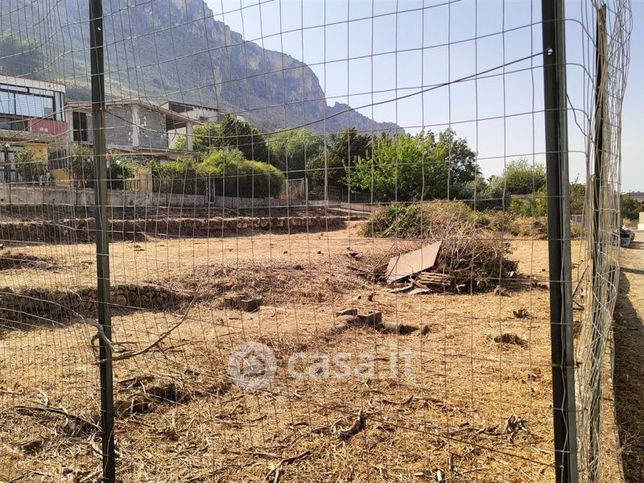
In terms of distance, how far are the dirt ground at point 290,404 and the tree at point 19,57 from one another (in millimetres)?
1282

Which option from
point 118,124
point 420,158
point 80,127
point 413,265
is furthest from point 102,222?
point 413,265

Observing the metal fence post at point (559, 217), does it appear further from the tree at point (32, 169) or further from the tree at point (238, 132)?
the tree at point (32, 169)

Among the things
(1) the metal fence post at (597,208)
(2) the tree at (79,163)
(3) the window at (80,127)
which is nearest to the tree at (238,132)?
(3) the window at (80,127)

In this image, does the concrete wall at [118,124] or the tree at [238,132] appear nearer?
the tree at [238,132]

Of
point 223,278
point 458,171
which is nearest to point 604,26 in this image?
point 458,171

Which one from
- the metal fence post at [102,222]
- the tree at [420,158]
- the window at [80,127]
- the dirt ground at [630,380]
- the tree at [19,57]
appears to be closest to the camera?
the tree at [420,158]

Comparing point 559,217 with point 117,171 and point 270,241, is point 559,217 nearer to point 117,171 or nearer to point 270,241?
point 270,241

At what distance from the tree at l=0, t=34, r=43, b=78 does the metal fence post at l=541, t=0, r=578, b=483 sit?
299 cm

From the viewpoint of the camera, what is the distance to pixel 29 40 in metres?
3.11

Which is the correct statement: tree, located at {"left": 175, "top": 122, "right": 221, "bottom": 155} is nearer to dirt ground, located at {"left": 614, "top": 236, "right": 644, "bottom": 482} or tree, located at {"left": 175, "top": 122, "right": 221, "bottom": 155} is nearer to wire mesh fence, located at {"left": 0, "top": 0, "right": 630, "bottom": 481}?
wire mesh fence, located at {"left": 0, "top": 0, "right": 630, "bottom": 481}

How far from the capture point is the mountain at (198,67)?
2119 millimetres

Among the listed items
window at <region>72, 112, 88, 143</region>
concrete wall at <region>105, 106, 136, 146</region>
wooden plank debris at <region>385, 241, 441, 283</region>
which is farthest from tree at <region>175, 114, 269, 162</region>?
wooden plank debris at <region>385, 241, 441, 283</region>

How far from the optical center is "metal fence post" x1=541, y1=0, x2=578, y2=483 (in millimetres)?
1333

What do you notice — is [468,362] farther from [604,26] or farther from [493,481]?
[604,26]
